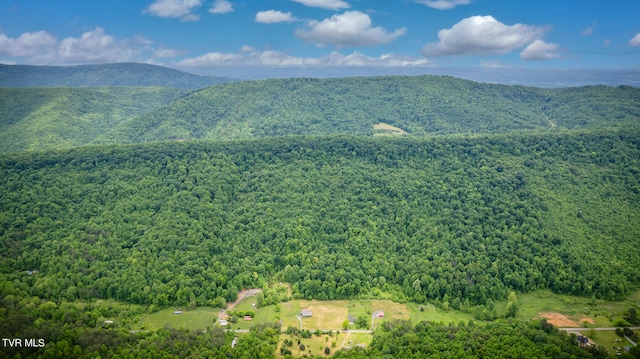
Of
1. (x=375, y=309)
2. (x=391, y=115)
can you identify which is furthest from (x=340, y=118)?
(x=375, y=309)

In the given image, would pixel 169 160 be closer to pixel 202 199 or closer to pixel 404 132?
pixel 202 199

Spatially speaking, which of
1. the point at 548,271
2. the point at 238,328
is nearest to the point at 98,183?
the point at 238,328

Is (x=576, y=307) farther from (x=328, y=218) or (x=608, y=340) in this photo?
(x=328, y=218)

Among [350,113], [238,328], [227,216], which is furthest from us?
[350,113]

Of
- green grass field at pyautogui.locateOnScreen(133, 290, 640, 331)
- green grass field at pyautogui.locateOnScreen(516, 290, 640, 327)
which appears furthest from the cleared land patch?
green grass field at pyautogui.locateOnScreen(133, 290, 640, 331)

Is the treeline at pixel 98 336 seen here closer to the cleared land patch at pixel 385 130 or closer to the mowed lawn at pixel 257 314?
the mowed lawn at pixel 257 314

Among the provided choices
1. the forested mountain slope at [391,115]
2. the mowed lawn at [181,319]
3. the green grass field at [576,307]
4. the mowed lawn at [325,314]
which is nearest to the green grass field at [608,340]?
the green grass field at [576,307]

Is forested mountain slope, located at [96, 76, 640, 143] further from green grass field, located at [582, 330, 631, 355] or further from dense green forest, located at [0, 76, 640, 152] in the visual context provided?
green grass field, located at [582, 330, 631, 355]
